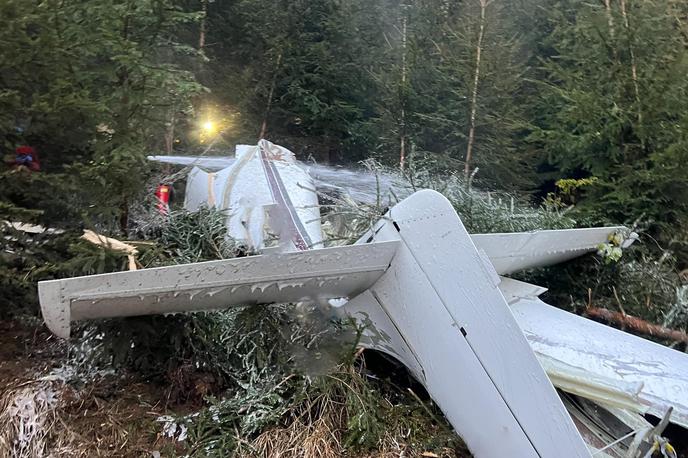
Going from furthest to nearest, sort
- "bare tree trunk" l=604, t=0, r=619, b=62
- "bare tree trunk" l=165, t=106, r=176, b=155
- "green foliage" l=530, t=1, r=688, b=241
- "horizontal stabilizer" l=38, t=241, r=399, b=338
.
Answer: "bare tree trunk" l=604, t=0, r=619, b=62 → "green foliage" l=530, t=1, r=688, b=241 → "bare tree trunk" l=165, t=106, r=176, b=155 → "horizontal stabilizer" l=38, t=241, r=399, b=338

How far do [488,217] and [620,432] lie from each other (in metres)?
1.81

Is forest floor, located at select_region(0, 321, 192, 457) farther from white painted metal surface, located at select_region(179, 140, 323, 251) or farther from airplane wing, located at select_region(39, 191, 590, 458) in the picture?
white painted metal surface, located at select_region(179, 140, 323, 251)

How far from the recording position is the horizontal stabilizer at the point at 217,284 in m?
2.04

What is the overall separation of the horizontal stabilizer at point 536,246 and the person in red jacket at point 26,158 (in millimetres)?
2601

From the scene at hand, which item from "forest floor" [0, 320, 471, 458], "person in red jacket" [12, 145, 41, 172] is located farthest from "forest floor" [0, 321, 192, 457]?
"person in red jacket" [12, 145, 41, 172]

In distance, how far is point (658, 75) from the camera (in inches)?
202

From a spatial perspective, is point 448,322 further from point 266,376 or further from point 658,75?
point 658,75

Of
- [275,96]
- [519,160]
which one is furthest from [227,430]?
[275,96]

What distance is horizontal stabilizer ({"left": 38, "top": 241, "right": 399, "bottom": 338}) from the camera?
80.3 inches

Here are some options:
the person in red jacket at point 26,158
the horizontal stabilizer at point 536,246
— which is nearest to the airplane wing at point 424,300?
the horizontal stabilizer at point 536,246

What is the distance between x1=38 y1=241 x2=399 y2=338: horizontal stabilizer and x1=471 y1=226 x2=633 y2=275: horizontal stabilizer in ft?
2.29

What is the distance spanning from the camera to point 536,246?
11.0ft

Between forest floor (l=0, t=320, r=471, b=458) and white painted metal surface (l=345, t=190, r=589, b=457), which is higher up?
white painted metal surface (l=345, t=190, r=589, b=457)

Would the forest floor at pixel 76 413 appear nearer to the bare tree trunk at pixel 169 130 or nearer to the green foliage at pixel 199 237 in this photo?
the green foliage at pixel 199 237
